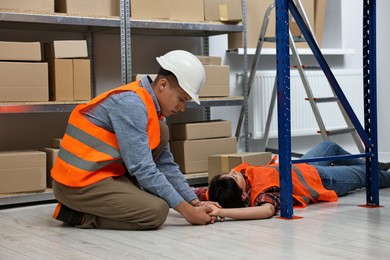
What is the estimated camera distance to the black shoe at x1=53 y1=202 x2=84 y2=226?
335 centimetres

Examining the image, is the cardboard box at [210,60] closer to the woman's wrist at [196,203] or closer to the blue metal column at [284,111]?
the blue metal column at [284,111]

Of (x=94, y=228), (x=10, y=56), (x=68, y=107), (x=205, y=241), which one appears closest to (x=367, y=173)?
(x=205, y=241)

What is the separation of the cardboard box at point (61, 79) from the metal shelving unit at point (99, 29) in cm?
6

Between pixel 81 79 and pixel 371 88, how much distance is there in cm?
177

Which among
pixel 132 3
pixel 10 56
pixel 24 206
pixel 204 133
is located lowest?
pixel 24 206

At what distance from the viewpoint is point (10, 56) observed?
4059mm

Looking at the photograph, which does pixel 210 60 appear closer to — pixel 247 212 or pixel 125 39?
pixel 125 39

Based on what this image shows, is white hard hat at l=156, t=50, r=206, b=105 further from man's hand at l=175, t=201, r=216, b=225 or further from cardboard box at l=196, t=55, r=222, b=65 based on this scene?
cardboard box at l=196, t=55, r=222, b=65

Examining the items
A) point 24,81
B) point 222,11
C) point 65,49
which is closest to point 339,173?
point 222,11

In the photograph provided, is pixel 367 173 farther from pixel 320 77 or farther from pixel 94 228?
pixel 320 77

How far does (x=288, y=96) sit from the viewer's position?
343 cm

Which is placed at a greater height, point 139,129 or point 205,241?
point 139,129

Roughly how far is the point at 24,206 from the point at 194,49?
1.97 m

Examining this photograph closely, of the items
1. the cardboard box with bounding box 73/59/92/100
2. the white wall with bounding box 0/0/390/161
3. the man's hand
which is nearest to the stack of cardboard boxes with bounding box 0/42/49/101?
the cardboard box with bounding box 73/59/92/100
